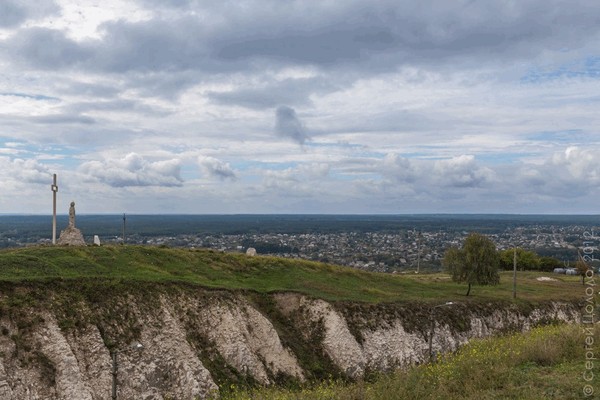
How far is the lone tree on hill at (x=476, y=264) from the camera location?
172ft

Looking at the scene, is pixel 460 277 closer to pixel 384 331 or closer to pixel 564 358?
pixel 384 331

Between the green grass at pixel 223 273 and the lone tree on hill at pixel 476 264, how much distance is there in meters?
→ 1.56

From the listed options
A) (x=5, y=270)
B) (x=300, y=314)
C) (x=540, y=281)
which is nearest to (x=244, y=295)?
(x=300, y=314)

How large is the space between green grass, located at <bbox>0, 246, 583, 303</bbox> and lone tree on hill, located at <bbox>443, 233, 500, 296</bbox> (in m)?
1.56

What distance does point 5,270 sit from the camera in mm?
28266

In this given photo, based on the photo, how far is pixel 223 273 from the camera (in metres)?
41.0

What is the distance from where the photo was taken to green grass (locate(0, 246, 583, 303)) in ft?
101

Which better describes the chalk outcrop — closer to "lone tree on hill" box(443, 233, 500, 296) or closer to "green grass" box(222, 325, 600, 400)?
"lone tree on hill" box(443, 233, 500, 296)

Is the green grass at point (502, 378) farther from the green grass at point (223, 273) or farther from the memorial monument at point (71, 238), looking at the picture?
the memorial monument at point (71, 238)

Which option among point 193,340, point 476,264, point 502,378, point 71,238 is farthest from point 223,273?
point 502,378

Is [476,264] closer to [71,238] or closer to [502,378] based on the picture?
[71,238]

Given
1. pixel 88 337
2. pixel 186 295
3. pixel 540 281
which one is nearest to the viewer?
pixel 88 337

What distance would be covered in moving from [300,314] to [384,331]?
6.16 m

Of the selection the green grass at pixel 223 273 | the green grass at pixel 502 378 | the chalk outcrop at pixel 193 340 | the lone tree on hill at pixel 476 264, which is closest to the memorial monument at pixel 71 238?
the green grass at pixel 223 273
